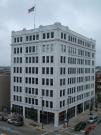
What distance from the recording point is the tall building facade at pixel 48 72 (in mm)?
60644

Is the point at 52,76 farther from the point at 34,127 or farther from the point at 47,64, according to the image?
the point at 34,127

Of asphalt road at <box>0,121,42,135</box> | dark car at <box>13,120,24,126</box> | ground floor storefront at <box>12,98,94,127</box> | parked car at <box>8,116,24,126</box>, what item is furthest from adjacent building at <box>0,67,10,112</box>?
asphalt road at <box>0,121,42,135</box>

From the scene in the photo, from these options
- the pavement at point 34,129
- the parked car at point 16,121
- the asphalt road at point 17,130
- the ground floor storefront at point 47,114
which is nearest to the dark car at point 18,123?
the parked car at point 16,121

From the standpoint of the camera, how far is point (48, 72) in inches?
2437

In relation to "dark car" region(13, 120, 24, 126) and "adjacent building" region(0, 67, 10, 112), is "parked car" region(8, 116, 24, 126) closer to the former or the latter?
"dark car" region(13, 120, 24, 126)

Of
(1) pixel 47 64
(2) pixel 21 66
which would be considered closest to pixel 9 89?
(2) pixel 21 66

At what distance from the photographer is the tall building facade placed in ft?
199

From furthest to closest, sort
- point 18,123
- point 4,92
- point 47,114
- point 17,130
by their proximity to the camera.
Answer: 1. point 4,92
2. point 47,114
3. point 18,123
4. point 17,130

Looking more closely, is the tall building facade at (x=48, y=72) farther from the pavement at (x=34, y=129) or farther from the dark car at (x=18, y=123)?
the dark car at (x=18, y=123)

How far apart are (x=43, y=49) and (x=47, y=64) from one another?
4.53 meters

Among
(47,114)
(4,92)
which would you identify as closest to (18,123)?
(47,114)

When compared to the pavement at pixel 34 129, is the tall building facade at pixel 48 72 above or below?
above

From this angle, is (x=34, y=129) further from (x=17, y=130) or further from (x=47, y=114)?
(x=47, y=114)

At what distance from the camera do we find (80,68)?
75.6 metres
